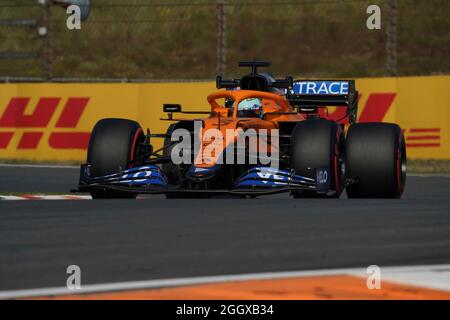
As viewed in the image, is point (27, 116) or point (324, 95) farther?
point (27, 116)

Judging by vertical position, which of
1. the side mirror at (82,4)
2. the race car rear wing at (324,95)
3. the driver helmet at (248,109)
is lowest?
the driver helmet at (248,109)

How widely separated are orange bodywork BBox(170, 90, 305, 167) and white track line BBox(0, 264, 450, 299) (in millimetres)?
5366

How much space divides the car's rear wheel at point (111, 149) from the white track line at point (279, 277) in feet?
19.3

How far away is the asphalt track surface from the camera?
25.4 feet

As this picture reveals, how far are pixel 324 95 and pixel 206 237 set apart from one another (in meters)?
6.24

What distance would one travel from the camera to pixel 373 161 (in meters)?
13.2

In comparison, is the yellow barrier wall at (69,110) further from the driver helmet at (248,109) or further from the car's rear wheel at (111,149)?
the car's rear wheel at (111,149)

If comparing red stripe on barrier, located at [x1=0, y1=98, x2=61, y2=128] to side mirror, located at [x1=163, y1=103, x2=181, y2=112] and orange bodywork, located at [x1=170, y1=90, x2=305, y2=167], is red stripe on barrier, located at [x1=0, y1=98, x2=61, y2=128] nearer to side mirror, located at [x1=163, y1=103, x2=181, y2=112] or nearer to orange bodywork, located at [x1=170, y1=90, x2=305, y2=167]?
orange bodywork, located at [x1=170, y1=90, x2=305, y2=167]

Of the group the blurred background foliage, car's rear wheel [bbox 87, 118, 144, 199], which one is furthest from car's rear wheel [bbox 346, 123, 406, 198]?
the blurred background foliage

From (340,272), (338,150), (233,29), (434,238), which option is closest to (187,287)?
(340,272)

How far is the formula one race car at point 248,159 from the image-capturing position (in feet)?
41.1

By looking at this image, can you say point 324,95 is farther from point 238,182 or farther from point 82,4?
point 82,4

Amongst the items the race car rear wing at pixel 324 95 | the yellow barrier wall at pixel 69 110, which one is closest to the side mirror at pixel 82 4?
the yellow barrier wall at pixel 69 110

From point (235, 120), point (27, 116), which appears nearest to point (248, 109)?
point (235, 120)
